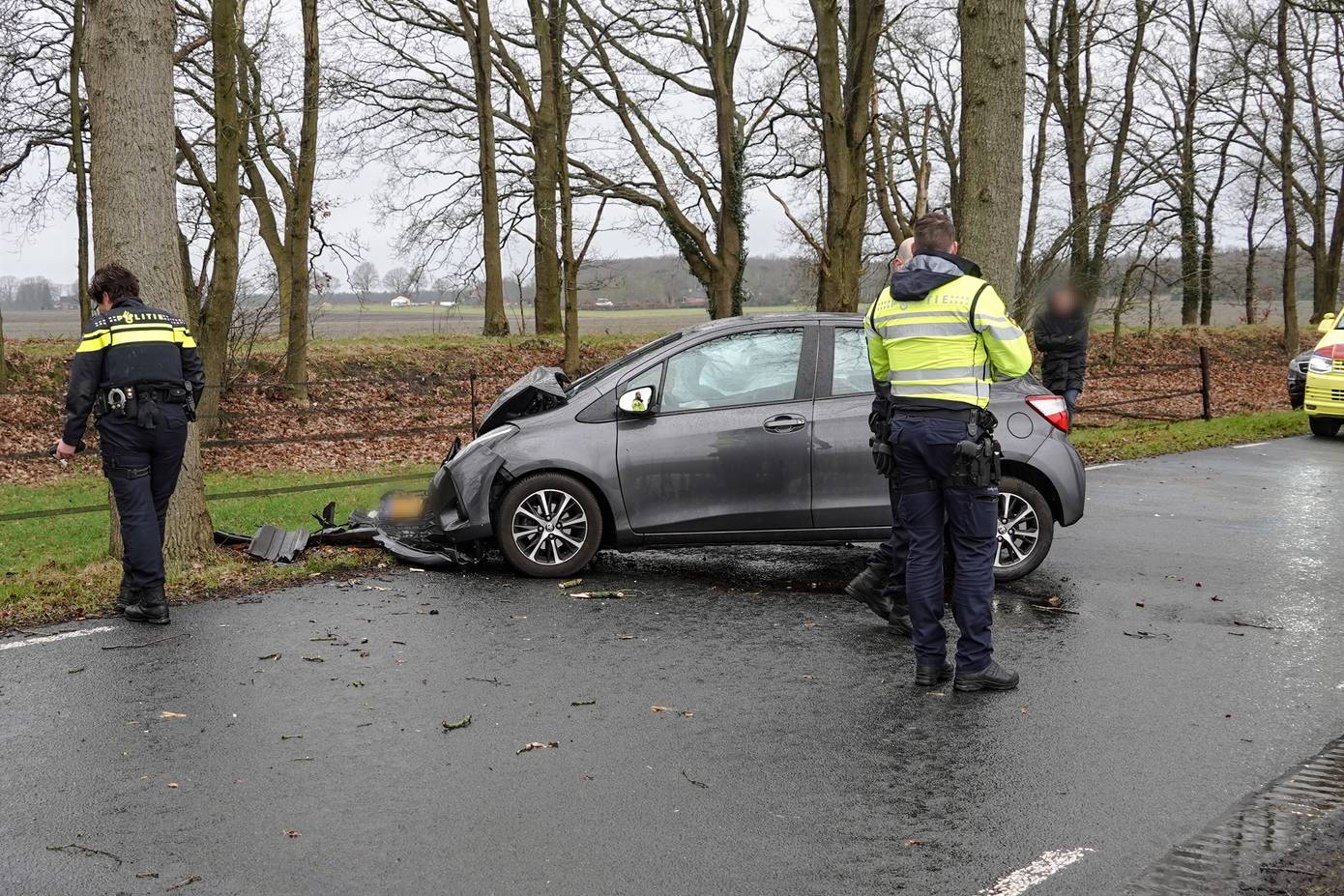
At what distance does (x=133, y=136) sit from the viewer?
25.4 feet

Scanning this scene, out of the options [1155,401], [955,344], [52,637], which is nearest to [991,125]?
[955,344]

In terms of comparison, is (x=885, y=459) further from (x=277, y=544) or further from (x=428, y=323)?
(x=428, y=323)

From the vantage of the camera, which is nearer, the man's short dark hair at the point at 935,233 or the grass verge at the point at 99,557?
the man's short dark hair at the point at 935,233

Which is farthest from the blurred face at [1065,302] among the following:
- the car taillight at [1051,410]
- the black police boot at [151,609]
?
the black police boot at [151,609]

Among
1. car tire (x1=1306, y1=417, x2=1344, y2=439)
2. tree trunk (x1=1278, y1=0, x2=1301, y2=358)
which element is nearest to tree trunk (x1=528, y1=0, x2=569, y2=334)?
car tire (x1=1306, y1=417, x2=1344, y2=439)

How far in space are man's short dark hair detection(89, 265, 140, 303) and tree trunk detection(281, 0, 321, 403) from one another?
1284 cm

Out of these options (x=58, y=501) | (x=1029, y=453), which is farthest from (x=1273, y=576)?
(x=58, y=501)

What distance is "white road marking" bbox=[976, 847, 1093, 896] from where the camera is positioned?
365cm

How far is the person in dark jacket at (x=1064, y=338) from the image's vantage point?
12.7 m

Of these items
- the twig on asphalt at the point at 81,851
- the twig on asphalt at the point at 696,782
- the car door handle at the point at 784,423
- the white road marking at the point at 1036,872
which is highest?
the car door handle at the point at 784,423

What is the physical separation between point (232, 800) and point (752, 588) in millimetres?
3949

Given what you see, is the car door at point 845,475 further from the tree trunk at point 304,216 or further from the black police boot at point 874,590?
the tree trunk at point 304,216

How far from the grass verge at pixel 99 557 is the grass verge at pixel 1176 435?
8161 millimetres

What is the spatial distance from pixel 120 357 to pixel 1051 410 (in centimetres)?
546
